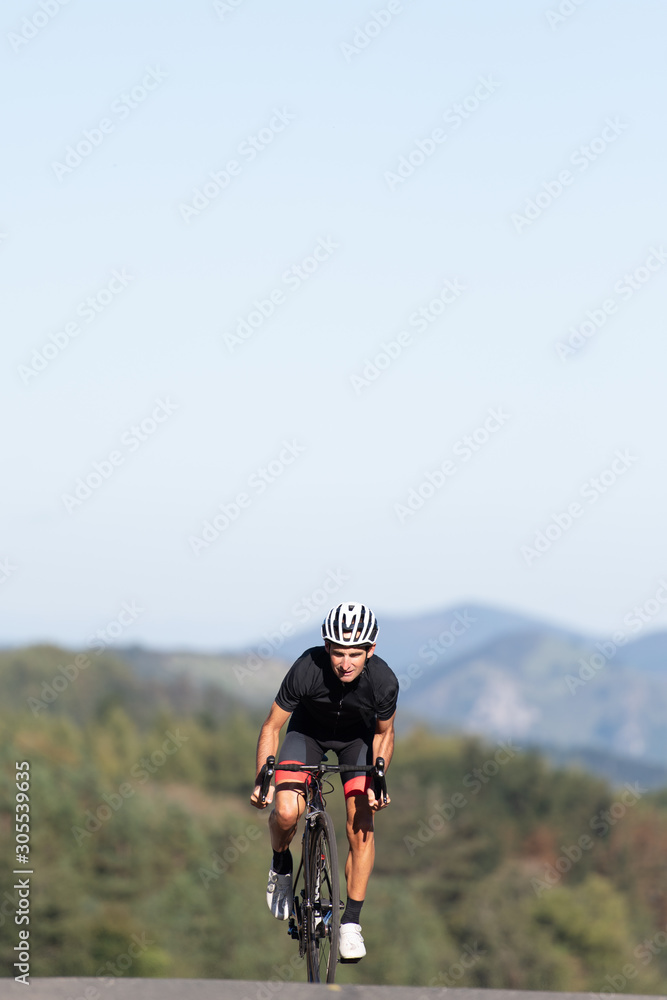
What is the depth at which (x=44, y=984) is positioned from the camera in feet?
24.3

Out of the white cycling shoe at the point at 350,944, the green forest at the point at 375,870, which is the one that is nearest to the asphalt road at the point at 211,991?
the white cycling shoe at the point at 350,944

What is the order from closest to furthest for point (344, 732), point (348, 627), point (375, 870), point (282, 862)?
point (348, 627)
point (344, 732)
point (282, 862)
point (375, 870)

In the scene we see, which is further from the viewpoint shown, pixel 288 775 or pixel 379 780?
pixel 288 775

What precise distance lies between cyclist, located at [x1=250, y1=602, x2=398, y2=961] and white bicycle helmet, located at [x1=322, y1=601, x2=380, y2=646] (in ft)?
0.07

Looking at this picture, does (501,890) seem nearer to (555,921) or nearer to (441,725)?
(555,921)

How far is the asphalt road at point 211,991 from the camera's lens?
7137 mm

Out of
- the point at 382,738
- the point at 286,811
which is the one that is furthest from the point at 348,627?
the point at 286,811

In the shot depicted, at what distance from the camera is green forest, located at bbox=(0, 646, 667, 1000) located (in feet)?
258

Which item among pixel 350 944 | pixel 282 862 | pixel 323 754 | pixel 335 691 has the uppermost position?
pixel 335 691

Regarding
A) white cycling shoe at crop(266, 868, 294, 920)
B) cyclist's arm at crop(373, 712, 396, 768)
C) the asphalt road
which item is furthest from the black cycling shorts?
the asphalt road

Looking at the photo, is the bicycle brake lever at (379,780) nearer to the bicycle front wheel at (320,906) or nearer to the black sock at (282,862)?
the bicycle front wheel at (320,906)

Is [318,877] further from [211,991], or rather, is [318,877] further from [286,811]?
[211,991]

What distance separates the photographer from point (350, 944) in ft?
27.7

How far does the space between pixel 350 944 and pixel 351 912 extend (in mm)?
212
